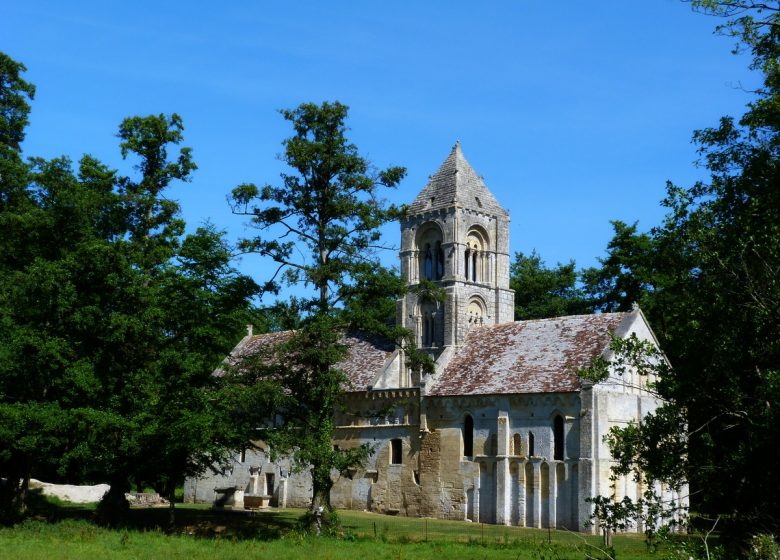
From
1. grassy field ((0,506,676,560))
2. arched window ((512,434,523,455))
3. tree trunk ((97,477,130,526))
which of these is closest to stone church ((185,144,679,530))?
arched window ((512,434,523,455))

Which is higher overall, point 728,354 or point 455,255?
point 455,255

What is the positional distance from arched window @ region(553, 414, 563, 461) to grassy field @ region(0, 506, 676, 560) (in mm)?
3989

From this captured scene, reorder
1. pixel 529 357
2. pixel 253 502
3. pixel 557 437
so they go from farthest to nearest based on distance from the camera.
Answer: pixel 253 502, pixel 529 357, pixel 557 437

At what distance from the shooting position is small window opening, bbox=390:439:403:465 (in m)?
50.5

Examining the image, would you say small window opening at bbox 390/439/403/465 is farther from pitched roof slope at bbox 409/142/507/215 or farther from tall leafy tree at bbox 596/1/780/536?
tall leafy tree at bbox 596/1/780/536

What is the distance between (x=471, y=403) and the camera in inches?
1869

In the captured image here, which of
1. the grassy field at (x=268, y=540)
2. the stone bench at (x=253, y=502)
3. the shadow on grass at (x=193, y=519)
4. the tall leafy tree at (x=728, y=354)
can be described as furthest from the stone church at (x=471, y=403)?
the tall leafy tree at (x=728, y=354)

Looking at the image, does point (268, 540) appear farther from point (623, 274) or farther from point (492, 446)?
point (623, 274)

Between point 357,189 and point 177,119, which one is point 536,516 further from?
point 177,119

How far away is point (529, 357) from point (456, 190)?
38.6 ft

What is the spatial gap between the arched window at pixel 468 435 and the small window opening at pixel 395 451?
4102mm

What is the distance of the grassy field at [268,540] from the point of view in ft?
99.8

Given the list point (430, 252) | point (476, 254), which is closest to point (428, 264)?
point (430, 252)

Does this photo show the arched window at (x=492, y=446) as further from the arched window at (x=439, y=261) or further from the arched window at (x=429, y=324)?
the arched window at (x=439, y=261)
